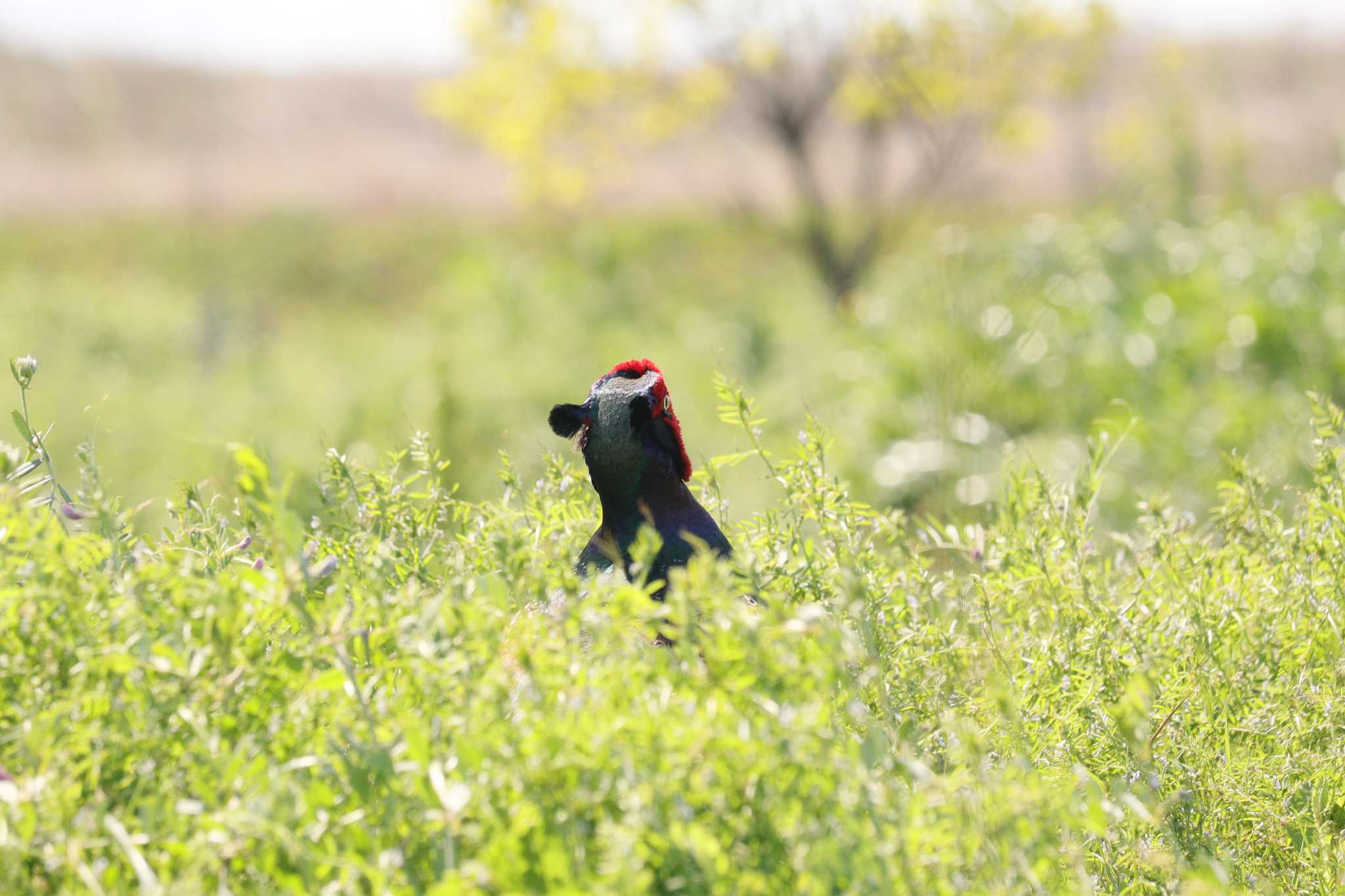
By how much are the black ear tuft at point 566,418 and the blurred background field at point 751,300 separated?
106 mm

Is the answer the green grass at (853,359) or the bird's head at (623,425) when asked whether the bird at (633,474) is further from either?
the green grass at (853,359)

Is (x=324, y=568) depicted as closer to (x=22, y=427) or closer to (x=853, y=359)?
(x=22, y=427)

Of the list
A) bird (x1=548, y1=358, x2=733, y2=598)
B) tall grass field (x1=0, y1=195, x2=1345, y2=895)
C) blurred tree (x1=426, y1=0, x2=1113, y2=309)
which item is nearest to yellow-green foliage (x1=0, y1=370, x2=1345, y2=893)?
tall grass field (x1=0, y1=195, x2=1345, y2=895)

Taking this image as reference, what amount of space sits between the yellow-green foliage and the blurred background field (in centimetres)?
28

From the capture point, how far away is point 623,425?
7.71 ft

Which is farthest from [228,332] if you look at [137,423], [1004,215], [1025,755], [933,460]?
[1025,755]

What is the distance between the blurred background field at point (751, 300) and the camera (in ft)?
23.7

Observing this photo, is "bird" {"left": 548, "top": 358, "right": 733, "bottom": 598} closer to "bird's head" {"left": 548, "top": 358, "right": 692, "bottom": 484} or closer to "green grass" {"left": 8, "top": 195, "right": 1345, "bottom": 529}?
"bird's head" {"left": 548, "top": 358, "right": 692, "bottom": 484}

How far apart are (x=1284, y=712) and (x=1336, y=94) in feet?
170

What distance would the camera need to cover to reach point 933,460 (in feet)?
23.8

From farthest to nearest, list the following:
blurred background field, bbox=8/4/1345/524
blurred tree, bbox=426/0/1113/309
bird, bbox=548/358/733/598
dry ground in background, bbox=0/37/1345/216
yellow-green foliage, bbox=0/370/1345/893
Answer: dry ground in background, bbox=0/37/1345/216 → blurred tree, bbox=426/0/1113/309 → blurred background field, bbox=8/4/1345/524 → bird, bbox=548/358/733/598 → yellow-green foliage, bbox=0/370/1345/893

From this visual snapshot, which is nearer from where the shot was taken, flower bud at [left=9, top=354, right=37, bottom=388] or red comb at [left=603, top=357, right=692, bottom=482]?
flower bud at [left=9, top=354, right=37, bottom=388]

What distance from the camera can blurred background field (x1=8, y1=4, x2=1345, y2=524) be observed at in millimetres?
7211

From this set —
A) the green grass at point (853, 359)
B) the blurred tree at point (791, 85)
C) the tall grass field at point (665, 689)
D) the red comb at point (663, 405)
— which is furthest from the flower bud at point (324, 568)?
the blurred tree at point (791, 85)
